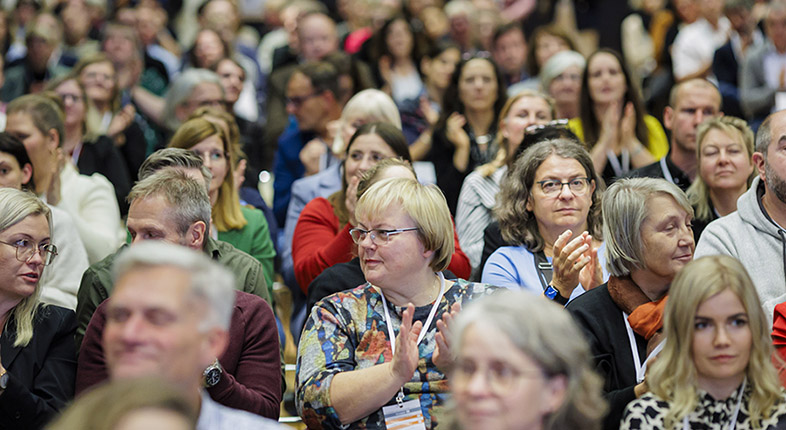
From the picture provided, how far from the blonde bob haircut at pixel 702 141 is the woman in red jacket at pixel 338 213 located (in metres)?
1.20

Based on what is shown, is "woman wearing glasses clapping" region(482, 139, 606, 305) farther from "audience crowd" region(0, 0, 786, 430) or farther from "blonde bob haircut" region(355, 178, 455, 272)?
"blonde bob haircut" region(355, 178, 455, 272)

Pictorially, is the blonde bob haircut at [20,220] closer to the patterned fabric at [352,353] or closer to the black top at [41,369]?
the black top at [41,369]

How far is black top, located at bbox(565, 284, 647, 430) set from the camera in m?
3.28

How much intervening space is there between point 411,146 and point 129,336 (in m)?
4.43

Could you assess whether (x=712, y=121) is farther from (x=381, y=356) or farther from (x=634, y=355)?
(x=381, y=356)

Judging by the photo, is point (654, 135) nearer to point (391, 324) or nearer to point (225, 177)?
point (225, 177)

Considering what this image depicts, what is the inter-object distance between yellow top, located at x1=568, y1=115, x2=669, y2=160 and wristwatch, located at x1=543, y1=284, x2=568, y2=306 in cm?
250

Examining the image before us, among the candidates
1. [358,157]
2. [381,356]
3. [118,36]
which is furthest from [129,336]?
[118,36]

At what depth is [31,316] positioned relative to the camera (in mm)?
3482

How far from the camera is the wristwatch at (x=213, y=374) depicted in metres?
3.09

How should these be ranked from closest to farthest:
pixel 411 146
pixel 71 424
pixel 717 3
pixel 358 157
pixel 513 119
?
pixel 71 424 → pixel 358 157 → pixel 513 119 → pixel 411 146 → pixel 717 3

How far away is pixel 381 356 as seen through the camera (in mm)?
3268

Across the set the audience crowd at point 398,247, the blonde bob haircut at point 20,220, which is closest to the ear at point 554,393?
the audience crowd at point 398,247

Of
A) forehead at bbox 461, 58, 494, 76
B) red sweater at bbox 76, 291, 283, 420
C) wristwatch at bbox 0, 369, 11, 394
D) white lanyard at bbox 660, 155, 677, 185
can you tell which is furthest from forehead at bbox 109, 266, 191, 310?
forehead at bbox 461, 58, 494, 76
